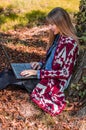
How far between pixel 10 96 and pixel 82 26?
61.5 inches

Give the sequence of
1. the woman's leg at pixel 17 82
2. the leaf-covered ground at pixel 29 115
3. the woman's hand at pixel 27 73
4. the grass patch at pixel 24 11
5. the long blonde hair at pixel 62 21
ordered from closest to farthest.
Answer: the leaf-covered ground at pixel 29 115 → the long blonde hair at pixel 62 21 → the woman's hand at pixel 27 73 → the woman's leg at pixel 17 82 → the grass patch at pixel 24 11


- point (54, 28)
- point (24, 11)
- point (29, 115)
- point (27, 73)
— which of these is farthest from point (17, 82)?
point (24, 11)

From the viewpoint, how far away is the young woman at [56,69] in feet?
17.3

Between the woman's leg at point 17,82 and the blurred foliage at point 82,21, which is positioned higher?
the blurred foliage at point 82,21

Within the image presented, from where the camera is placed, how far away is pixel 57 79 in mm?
5480

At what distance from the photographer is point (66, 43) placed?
5.28 metres

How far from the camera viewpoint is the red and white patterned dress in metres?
5.27

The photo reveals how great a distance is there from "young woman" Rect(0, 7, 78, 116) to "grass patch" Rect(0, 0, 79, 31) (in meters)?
3.97

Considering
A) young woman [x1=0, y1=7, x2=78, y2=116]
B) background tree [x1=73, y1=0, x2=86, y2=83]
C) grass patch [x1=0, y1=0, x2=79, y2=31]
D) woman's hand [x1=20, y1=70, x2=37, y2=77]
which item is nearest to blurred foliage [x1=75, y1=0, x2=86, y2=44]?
background tree [x1=73, y1=0, x2=86, y2=83]

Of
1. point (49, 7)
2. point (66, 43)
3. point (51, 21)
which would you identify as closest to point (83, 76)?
point (66, 43)

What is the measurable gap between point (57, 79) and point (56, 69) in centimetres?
18

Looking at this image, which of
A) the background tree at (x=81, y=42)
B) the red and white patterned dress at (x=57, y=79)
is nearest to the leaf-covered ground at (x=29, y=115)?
the red and white patterned dress at (x=57, y=79)

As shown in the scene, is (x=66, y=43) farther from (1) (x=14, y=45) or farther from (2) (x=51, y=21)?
(1) (x=14, y=45)

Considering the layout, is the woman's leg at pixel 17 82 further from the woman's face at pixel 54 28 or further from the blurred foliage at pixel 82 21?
the blurred foliage at pixel 82 21
